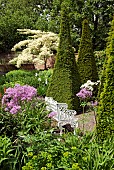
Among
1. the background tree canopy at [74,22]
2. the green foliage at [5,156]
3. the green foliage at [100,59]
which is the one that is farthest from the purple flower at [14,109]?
the background tree canopy at [74,22]

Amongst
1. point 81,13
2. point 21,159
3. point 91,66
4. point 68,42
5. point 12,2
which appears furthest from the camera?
point 12,2

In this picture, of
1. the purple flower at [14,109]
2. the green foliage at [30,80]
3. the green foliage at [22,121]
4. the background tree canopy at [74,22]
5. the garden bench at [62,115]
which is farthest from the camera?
the background tree canopy at [74,22]

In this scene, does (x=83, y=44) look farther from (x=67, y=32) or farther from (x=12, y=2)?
(x=12, y=2)

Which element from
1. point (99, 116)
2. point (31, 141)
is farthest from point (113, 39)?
point (31, 141)

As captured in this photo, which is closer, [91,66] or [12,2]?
[91,66]

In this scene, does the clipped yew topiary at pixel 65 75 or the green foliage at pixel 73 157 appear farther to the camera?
the clipped yew topiary at pixel 65 75

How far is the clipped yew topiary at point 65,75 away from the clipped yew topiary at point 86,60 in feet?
5.00

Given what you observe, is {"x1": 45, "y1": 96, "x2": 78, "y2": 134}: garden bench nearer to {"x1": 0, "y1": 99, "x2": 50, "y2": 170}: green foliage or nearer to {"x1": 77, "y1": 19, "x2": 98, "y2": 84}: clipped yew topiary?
{"x1": 0, "y1": 99, "x2": 50, "y2": 170}: green foliage

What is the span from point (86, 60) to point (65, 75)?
73.7 inches

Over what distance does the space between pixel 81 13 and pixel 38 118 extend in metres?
15.3

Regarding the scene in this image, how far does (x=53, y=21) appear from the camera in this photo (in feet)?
66.8

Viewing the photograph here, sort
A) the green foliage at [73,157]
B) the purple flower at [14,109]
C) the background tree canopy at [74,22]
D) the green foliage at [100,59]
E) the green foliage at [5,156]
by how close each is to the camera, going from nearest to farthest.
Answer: the green foliage at [73,157] → the green foliage at [5,156] → the purple flower at [14,109] → the green foliage at [100,59] → the background tree canopy at [74,22]

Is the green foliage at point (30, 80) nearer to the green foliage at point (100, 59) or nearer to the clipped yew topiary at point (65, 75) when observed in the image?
the clipped yew topiary at point (65, 75)

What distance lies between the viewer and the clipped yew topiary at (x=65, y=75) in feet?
29.0
